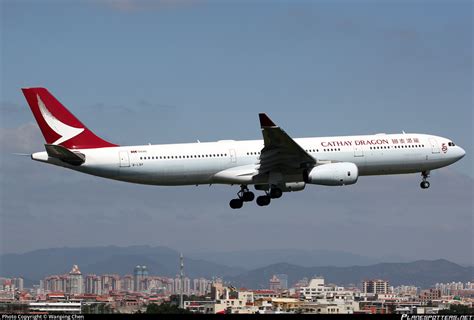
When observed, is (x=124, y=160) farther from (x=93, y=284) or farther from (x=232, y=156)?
(x=93, y=284)

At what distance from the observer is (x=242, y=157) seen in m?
80.9

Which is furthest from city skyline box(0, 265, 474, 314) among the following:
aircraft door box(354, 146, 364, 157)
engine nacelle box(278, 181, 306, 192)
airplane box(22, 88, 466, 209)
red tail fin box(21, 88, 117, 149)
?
red tail fin box(21, 88, 117, 149)

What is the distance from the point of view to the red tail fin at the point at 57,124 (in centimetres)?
7975

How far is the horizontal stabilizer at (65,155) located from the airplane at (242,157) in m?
0.08

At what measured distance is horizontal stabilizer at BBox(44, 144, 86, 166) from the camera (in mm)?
75625

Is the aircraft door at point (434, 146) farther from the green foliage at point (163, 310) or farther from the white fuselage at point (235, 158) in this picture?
the green foliage at point (163, 310)

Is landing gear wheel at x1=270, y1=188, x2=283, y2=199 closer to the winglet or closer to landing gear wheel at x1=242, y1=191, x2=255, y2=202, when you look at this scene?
landing gear wheel at x1=242, y1=191, x2=255, y2=202

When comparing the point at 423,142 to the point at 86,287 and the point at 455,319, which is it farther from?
the point at 86,287

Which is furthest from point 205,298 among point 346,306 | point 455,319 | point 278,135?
point 455,319

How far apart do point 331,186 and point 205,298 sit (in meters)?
64.2

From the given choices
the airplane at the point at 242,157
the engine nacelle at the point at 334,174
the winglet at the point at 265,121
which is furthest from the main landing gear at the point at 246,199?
the winglet at the point at 265,121

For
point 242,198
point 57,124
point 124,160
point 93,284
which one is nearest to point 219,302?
point 242,198

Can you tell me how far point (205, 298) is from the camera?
14062cm

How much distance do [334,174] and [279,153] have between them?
4.75 m
